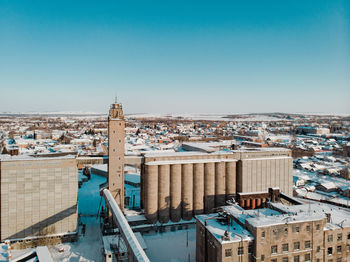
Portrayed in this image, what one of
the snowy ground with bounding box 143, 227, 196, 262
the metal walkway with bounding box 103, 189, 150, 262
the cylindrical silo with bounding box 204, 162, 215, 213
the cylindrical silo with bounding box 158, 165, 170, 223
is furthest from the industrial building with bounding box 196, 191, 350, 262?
the cylindrical silo with bounding box 204, 162, 215, 213

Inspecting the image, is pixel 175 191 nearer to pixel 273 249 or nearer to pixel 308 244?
pixel 273 249

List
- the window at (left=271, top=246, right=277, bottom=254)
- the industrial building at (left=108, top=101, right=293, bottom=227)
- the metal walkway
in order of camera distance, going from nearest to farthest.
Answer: the metal walkway, the window at (left=271, top=246, right=277, bottom=254), the industrial building at (left=108, top=101, right=293, bottom=227)

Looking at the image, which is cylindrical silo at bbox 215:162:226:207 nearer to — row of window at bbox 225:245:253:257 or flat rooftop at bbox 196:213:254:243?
flat rooftop at bbox 196:213:254:243

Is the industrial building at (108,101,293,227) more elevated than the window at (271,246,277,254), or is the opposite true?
the industrial building at (108,101,293,227)

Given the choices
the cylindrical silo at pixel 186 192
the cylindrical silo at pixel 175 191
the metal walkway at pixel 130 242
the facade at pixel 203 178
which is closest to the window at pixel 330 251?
the facade at pixel 203 178

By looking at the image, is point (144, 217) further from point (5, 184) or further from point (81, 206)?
point (5, 184)

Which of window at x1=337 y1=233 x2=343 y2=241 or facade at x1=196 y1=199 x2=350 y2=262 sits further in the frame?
window at x1=337 y1=233 x2=343 y2=241
